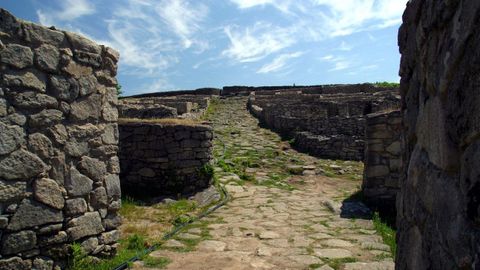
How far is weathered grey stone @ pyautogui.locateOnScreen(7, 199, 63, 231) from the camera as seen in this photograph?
3836 mm

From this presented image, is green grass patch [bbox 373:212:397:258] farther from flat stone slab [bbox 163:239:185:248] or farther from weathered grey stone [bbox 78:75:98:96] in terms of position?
weathered grey stone [bbox 78:75:98:96]

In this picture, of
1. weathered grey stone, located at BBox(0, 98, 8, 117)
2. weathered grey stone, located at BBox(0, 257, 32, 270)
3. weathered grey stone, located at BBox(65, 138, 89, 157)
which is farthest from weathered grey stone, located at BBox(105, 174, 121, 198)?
weathered grey stone, located at BBox(0, 98, 8, 117)

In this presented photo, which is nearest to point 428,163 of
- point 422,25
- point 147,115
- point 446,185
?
point 446,185

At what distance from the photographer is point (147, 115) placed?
13898 mm

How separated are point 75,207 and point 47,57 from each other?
61.3 inches

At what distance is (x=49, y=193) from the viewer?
410 cm

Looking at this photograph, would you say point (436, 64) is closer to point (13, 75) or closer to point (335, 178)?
point (13, 75)

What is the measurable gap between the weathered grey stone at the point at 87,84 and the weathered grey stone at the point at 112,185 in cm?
100

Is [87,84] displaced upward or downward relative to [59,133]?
upward

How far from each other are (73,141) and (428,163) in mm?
3581

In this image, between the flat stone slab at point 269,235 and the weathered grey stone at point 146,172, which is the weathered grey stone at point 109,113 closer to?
the flat stone slab at point 269,235

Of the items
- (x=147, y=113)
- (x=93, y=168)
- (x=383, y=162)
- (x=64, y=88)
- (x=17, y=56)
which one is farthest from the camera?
(x=147, y=113)

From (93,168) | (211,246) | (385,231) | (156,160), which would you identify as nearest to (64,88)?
(93,168)

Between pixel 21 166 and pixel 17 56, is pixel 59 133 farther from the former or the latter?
pixel 17 56
